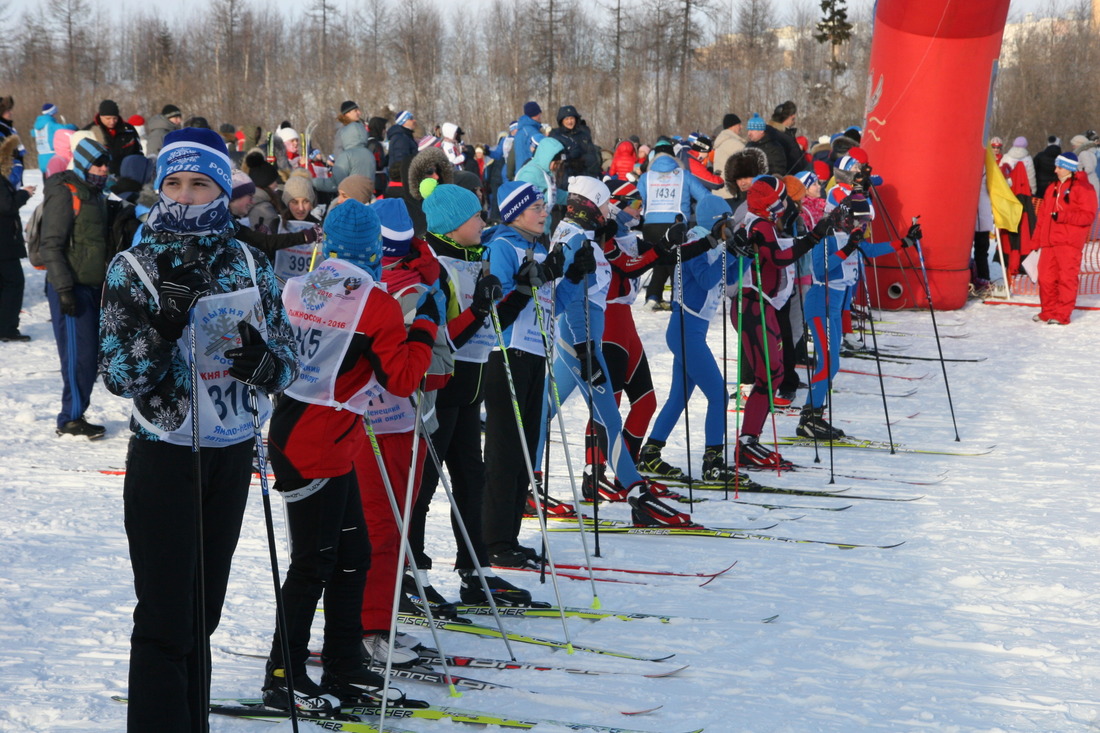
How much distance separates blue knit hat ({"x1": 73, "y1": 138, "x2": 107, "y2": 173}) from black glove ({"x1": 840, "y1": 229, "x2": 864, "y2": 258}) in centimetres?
544

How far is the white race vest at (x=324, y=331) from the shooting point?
3.27 metres

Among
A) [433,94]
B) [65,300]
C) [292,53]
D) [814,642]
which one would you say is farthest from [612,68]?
[814,642]

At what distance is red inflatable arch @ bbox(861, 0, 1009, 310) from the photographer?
1264cm

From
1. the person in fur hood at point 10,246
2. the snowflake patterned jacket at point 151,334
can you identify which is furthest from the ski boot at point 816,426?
the person in fur hood at point 10,246

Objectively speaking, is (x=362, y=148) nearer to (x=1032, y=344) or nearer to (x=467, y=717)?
(x=1032, y=344)

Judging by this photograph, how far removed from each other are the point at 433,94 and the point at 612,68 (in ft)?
24.6

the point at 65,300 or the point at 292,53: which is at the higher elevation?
the point at 292,53

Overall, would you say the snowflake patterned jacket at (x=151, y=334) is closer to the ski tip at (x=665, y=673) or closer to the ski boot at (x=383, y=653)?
the ski boot at (x=383, y=653)

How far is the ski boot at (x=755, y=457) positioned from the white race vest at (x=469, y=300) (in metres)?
3.17

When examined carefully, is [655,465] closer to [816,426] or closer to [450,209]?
[816,426]

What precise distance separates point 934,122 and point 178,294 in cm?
1209

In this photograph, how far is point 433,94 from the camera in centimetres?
4172

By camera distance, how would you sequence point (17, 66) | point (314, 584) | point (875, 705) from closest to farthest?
point (314, 584) < point (875, 705) < point (17, 66)

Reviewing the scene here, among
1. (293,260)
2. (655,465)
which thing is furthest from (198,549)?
(293,260)
